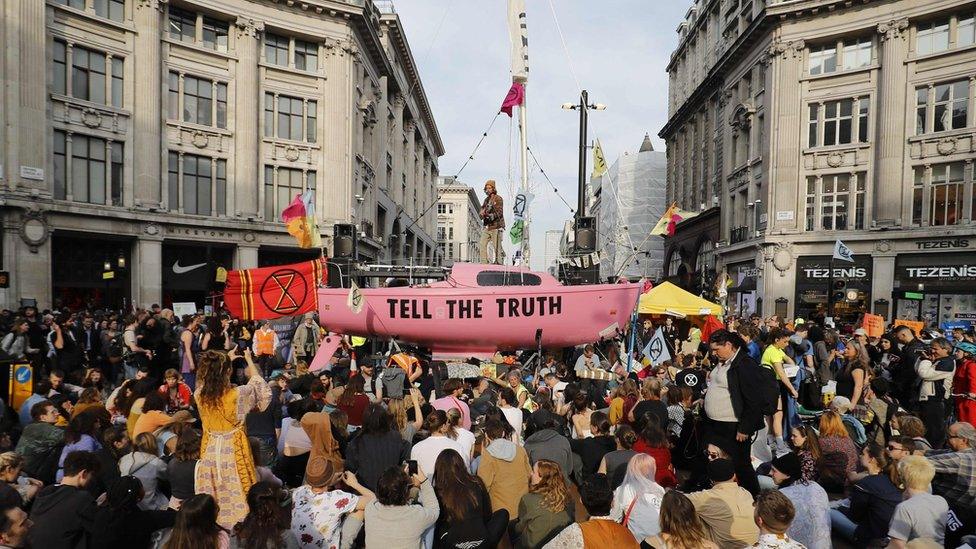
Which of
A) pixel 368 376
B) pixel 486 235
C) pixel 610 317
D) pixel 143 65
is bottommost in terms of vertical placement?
pixel 368 376

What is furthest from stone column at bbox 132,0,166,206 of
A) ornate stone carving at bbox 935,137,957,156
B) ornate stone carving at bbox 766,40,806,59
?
ornate stone carving at bbox 935,137,957,156

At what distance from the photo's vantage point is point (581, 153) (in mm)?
15844

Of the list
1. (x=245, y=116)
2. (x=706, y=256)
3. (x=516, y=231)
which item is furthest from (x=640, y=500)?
(x=706, y=256)

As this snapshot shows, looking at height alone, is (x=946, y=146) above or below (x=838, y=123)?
below

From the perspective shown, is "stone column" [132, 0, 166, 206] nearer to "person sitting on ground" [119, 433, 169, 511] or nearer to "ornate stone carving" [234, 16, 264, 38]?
"ornate stone carving" [234, 16, 264, 38]

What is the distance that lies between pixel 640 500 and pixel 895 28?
109 feet

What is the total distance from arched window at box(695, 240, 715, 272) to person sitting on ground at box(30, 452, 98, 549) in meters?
40.9

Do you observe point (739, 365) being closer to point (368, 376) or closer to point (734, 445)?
point (734, 445)

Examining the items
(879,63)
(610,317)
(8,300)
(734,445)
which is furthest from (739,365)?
(879,63)

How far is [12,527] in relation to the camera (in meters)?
3.20

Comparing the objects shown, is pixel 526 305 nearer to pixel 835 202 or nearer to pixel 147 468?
pixel 147 468

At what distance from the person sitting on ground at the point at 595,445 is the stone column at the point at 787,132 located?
93.5ft

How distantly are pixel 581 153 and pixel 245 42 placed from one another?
2106 cm

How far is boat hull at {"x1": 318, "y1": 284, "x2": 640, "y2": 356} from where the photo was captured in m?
12.9
